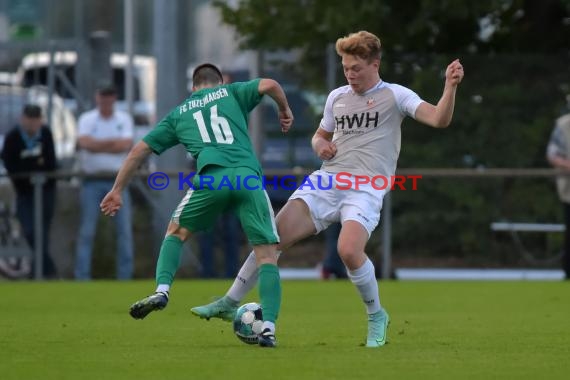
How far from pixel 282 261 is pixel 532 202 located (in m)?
3.20

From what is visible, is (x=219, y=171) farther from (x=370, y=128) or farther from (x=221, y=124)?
(x=370, y=128)

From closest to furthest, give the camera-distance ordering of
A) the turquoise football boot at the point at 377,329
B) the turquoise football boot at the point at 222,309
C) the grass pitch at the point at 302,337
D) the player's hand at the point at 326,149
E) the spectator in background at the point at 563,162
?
the grass pitch at the point at 302,337
the turquoise football boot at the point at 377,329
the player's hand at the point at 326,149
the turquoise football boot at the point at 222,309
the spectator in background at the point at 563,162

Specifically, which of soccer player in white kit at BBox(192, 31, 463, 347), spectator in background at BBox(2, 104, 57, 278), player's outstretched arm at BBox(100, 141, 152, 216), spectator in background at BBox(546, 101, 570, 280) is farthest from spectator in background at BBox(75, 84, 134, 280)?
soccer player in white kit at BBox(192, 31, 463, 347)

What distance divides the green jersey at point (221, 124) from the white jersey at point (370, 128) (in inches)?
22.4

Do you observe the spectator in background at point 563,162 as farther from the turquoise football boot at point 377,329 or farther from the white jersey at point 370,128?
the turquoise football boot at point 377,329

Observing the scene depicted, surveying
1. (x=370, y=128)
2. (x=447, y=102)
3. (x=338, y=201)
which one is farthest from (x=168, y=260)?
(x=447, y=102)

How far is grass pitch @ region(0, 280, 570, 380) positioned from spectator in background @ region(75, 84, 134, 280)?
1566 mm

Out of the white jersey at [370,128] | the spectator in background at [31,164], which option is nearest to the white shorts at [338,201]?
the white jersey at [370,128]

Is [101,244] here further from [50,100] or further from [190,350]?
[190,350]

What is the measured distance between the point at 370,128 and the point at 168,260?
1.54 m

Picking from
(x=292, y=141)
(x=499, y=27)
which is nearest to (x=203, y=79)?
(x=292, y=141)

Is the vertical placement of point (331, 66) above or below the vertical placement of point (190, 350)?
above

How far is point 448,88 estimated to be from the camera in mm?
9219

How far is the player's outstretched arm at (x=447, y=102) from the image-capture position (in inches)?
360
